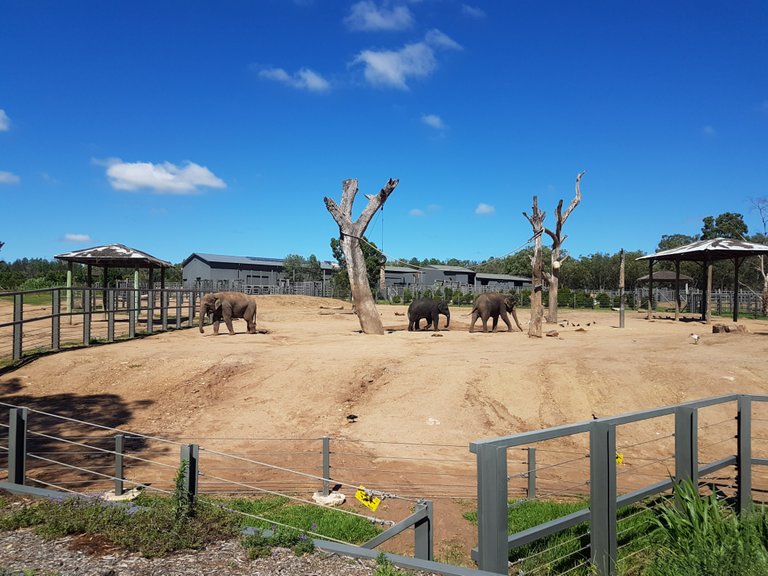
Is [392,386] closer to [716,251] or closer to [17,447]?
[17,447]

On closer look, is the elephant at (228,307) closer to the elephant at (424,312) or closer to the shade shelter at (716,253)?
the elephant at (424,312)

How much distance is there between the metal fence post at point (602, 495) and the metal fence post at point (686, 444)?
1136 mm

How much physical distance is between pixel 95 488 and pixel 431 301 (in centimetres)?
1563

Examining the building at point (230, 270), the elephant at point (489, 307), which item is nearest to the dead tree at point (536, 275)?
the elephant at point (489, 307)

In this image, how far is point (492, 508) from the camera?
3.19 meters

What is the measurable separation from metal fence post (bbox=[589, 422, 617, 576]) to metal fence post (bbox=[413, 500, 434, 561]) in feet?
3.61

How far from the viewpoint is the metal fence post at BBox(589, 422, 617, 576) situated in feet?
12.9

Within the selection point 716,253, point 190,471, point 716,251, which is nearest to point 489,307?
point 716,251

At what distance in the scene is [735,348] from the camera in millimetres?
13039

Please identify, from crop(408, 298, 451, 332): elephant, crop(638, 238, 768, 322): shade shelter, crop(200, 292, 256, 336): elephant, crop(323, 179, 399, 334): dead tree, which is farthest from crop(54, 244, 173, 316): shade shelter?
crop(638, 238, 768, 322): shade shelter

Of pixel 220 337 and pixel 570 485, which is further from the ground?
pixel 220 337

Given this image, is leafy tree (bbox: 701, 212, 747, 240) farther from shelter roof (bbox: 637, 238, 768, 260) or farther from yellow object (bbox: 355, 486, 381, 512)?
yellow object (bbox: 355, 486, 381, 512)

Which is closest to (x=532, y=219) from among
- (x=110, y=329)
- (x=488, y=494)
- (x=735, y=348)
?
(x=735, y=348)

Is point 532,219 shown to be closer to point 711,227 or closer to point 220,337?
point 220,337
